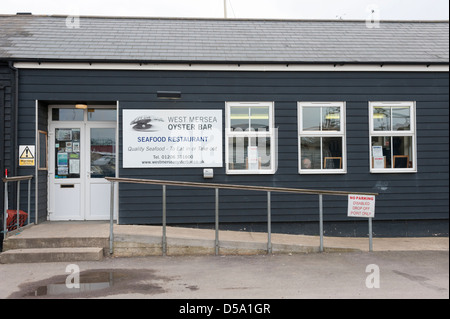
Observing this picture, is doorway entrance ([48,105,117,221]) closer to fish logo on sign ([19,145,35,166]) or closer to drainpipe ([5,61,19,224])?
fish logo on sign ([19,145,35,166])

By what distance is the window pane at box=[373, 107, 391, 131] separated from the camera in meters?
9.05

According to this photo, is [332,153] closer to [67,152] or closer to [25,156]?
[67,152]

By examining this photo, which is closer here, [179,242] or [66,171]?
[179,242]

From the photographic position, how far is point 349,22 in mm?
11344

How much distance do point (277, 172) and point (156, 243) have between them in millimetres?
2963

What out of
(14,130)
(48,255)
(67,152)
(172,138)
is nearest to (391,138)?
(172,138)

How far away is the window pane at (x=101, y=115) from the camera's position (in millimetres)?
9305

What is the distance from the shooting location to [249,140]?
888 cm

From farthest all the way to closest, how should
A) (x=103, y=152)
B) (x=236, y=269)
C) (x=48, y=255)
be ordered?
(x=103, y=152), (x=48, y=255), (x=236, y=269)

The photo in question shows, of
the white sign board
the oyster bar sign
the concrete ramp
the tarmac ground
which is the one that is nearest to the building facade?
the oyster bar sign

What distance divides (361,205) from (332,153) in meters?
1.59

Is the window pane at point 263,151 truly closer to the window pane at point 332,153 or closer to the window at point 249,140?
the window at point 249,140

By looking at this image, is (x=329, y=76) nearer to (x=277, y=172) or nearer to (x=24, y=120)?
(x=277, y=172)

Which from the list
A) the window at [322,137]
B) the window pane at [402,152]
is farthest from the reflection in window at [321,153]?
the window pane at [402,152]
